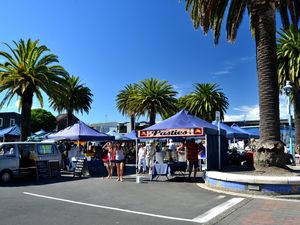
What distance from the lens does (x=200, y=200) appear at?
10758 mm

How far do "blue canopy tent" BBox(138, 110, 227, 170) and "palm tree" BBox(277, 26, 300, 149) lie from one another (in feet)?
40.7

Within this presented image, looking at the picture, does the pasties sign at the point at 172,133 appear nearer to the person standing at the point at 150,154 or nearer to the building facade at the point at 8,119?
the person standing at the point at 150,154

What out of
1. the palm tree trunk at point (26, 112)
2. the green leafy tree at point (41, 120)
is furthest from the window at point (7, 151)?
the green leafy tree at point (41, 120)

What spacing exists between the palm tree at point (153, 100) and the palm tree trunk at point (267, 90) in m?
29.2

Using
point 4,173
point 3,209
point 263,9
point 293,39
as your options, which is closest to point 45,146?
point 4,173

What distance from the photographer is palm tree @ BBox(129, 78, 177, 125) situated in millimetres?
42656

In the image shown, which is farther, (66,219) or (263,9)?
(263,9)

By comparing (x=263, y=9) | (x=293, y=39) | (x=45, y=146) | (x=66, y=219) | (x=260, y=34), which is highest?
(x=293, y=39)

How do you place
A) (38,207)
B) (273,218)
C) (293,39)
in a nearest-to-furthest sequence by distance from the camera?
1. (273,218)
2. (38,207)
3. (293,39)

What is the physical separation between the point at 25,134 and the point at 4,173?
29.8ft

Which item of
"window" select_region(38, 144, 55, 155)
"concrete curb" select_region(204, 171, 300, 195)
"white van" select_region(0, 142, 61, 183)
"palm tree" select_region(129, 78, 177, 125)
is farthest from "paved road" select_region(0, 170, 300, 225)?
"palm tree" select_region(129, 78, 177, 125)

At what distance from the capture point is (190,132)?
15.9 m

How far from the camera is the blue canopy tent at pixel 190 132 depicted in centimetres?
1559

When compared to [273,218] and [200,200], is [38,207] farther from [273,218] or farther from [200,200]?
[273,218]
